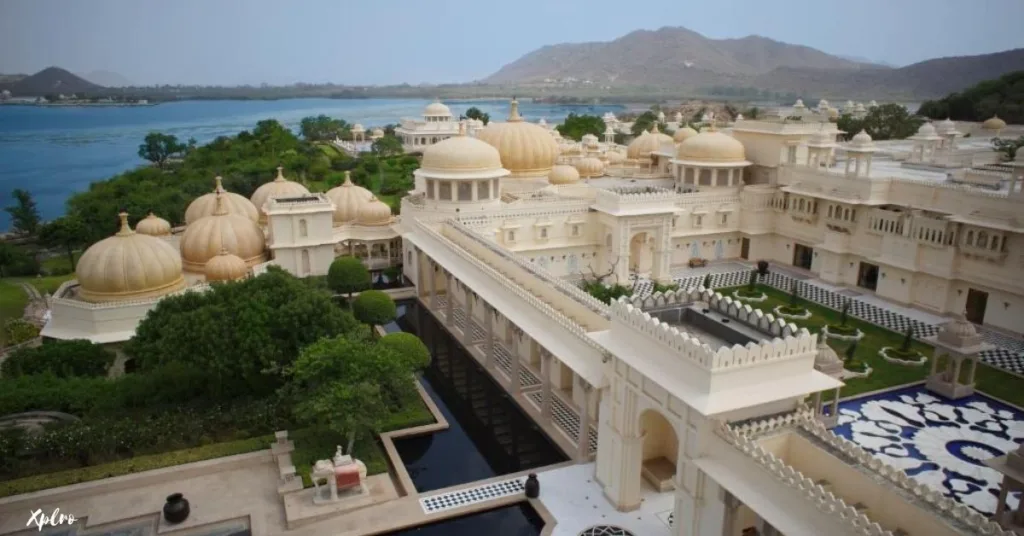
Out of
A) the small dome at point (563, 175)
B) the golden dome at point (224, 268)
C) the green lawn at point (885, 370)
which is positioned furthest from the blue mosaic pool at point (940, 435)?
the golden dome at point (224, 268)

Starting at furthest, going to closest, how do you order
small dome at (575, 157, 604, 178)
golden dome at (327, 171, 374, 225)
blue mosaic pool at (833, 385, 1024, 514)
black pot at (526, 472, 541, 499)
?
small dome at (575, 157, 604, 178) < golden dome at (327, 171, 374, 225) < blue mosaic pool at (833, 385, 1024, 514) < black pot at (526, 472, 541, 499)

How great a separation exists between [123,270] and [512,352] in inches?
570

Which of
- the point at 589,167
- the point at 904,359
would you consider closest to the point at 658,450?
the point at 904,359

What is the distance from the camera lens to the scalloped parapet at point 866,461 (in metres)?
9.98

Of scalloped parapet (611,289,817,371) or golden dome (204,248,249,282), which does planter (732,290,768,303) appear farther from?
golden dome (204,248,249,282)

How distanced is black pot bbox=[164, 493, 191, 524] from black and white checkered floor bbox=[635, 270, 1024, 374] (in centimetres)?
2059

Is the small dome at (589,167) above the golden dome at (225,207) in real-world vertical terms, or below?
above

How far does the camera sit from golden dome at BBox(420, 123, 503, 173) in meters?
31.2

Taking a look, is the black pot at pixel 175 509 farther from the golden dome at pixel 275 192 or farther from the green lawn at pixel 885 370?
the golden dome at pixel 275 192

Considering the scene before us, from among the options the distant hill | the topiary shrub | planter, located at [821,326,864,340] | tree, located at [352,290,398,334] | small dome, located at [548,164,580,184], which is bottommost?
planter, located at [821,326,864,340]

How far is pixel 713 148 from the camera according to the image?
36.5m

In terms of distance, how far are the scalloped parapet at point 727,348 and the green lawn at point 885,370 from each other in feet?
33.0

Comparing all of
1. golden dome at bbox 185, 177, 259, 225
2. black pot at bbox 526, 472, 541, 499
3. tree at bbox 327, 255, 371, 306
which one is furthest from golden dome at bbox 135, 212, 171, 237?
black pot at bbox 526, 472, 541, 499

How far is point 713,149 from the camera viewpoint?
3647 centimetres
